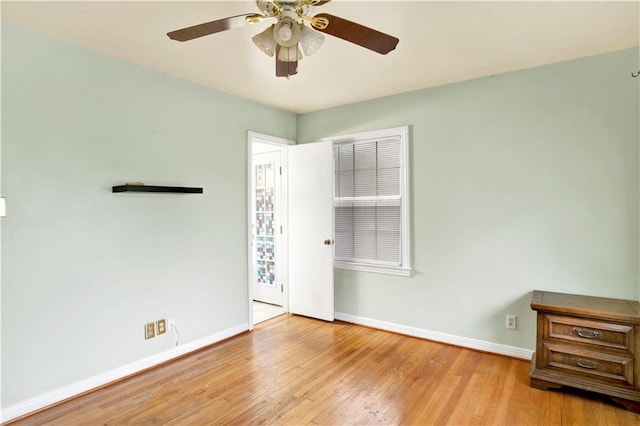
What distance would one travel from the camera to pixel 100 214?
2562 mm

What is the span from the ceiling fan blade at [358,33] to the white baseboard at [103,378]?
2778 mm

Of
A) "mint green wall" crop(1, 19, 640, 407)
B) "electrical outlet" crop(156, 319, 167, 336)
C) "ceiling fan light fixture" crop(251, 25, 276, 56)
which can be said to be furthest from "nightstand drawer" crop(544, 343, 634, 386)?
"electrical outlet" crop(156, 319, 167, 336)

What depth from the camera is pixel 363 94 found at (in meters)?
3.57

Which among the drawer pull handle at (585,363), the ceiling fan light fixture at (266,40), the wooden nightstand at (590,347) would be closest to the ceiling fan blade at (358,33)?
the ceiling fan light fixture at (266,40)

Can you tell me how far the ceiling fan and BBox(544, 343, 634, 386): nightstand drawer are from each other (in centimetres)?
235

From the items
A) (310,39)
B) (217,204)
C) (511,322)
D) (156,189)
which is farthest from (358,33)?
(511,322)

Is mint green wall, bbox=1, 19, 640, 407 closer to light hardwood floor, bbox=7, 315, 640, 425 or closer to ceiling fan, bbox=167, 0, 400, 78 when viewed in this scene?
light hardwood floor, bbox=7, 315, 640, 425

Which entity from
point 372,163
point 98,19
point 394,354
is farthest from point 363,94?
point 394,354

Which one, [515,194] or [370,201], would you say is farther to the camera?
[370,201]

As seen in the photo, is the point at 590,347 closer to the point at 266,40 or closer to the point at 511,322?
the point at 511,322

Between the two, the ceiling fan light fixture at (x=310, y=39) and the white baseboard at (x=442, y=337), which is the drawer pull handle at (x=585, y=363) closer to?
the white baseboard at (x=442, y=337)

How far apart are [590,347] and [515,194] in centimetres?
124

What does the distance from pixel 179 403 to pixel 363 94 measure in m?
3.11

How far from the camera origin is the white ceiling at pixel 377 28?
2.00 m
